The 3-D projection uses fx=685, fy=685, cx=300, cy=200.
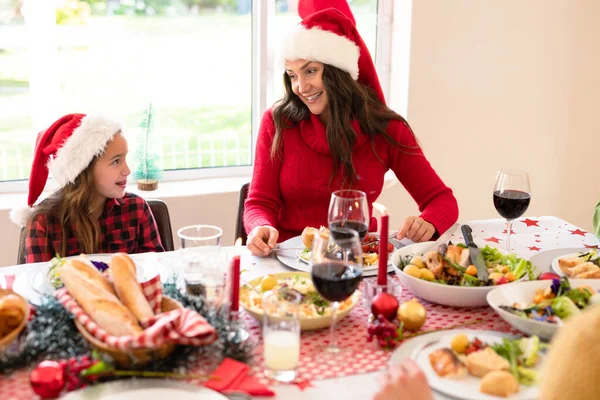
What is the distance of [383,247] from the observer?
52.6 inches

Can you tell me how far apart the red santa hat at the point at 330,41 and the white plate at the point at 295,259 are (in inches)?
26.8

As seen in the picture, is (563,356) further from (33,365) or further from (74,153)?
(74,153)

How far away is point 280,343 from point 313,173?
1.15 m

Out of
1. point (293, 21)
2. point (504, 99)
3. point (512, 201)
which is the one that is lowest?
point (512, 201)

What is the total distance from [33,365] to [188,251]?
35cm

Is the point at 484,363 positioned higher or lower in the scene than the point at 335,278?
lower

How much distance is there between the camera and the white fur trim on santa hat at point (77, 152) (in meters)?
2.05

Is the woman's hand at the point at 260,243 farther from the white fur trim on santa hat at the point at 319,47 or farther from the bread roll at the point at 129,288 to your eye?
the white fur trim on santa hat at the point at 319,47

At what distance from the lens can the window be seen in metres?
2.87

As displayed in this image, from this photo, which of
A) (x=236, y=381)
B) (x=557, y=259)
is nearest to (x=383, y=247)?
(x=236, y=381)

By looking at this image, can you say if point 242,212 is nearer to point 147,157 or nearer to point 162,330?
point 147,157

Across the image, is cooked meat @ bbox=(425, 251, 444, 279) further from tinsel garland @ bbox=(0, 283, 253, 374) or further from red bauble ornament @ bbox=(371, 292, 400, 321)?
tinsel garland @ bbox=(0, 283, 253, 374)

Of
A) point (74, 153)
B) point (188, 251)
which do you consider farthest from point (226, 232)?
point (188, 251)

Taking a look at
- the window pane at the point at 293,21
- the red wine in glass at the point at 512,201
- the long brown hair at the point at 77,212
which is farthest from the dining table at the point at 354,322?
the window pane at the point at 293,21
